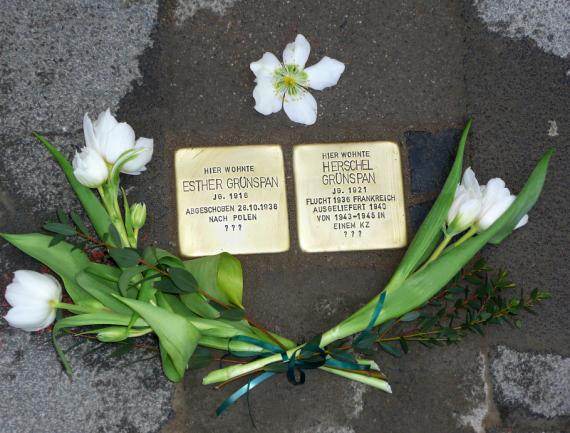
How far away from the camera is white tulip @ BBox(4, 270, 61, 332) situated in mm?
994

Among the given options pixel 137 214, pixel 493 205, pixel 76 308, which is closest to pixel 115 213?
pixel 137 214

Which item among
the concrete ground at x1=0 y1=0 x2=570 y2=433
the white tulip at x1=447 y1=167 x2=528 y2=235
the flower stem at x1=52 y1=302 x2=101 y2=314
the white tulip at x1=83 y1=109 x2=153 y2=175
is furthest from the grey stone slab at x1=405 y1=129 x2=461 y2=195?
the flower stem at x1=52 y1=302 x2=101 y2=314

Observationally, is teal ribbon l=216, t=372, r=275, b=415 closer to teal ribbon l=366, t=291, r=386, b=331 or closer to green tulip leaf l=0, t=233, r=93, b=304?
teal ribbon l=366, t=291, r=386, b=331

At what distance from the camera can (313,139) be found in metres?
1.19

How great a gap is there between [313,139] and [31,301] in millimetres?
615

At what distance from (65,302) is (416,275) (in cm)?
67

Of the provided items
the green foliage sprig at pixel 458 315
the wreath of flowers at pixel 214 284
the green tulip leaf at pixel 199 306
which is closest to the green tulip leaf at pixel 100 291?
the wreath of flowers at pixel 214 284

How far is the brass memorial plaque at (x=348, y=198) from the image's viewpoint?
1.18 m

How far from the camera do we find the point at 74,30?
45.6 inches

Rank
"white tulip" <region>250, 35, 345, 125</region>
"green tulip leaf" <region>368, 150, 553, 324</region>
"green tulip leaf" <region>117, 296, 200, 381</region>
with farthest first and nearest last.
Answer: "white tulip" <region>250, 35, 345, 125</region>
"green tulip leaf" <region>368, 150, 553, 324</region>
"green tulip leaf" <region>117, 296, 200, 381</region>

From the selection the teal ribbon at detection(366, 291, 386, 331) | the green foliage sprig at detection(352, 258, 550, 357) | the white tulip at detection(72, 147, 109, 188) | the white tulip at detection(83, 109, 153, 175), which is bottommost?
the green foliage sprig at detection(352, 258, 550, 357)

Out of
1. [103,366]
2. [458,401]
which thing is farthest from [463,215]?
[103,366]

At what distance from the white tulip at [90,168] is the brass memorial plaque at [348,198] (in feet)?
1.25

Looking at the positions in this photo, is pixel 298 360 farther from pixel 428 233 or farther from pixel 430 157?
pixel 430 157
